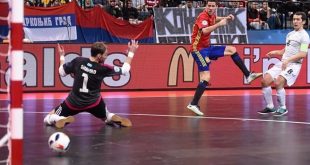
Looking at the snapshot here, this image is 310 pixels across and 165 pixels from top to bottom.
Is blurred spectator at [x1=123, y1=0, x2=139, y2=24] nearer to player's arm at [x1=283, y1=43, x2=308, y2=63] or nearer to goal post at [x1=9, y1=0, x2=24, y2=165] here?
player's arm at [x1=283, y1=43, x2=308, y2=63]

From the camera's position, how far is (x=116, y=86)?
813 inches

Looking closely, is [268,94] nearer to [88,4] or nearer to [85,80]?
[85,80]

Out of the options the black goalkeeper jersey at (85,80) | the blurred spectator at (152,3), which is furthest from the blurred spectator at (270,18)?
the black goalkeeper jersey at (85,80)

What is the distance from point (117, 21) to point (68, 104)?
36.7 feet

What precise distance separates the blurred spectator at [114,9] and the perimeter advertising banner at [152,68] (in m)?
2.76

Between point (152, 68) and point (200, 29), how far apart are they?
754 centimetres

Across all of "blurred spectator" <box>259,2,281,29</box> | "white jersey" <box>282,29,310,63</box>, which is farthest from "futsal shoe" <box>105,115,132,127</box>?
"blurred spectator" <box>259,2,281,29</box>

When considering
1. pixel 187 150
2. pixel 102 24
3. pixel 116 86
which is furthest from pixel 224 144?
pixel 102 24

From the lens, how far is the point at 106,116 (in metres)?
Result: 11.6

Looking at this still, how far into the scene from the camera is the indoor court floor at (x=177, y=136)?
844 cm

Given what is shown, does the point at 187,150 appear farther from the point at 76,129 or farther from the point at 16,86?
the point at 16,86

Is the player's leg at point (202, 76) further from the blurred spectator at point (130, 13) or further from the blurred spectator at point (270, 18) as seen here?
the blurred spectator at point (270, 18)

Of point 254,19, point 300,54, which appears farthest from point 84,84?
point 254,19

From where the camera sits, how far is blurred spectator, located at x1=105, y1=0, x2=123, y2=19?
2345cm
